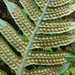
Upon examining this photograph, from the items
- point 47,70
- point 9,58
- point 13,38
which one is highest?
point 13,38

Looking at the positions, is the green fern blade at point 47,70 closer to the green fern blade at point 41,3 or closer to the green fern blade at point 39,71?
the green fern blade at point 39,71

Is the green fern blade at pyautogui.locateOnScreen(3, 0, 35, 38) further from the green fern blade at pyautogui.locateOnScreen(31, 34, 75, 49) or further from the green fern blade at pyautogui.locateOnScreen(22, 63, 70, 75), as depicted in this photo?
the green fern blade at pyautogui.locateOnScreen(22, 63, 70, 75)

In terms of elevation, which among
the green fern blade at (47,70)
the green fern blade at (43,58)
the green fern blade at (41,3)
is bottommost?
the green fern blade at (47,70)

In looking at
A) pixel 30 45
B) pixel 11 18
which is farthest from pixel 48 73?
pixel 11 18

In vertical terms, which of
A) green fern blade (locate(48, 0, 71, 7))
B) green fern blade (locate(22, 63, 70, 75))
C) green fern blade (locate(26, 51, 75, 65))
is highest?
green fern blade (locate(48, 0, 71, 7))

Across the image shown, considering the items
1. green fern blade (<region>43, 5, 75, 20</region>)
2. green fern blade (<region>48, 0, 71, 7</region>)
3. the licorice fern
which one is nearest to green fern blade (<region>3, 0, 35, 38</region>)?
the licorice fern

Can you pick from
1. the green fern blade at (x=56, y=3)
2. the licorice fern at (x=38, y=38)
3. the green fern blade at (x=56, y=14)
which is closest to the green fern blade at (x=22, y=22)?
the licorice fern at (x=38, y=38)

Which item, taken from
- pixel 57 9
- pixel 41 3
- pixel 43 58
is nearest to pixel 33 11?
pixel 41 3

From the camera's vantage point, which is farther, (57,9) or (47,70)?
(57,9)

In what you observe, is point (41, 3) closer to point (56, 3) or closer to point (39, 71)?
point (56, 3)
